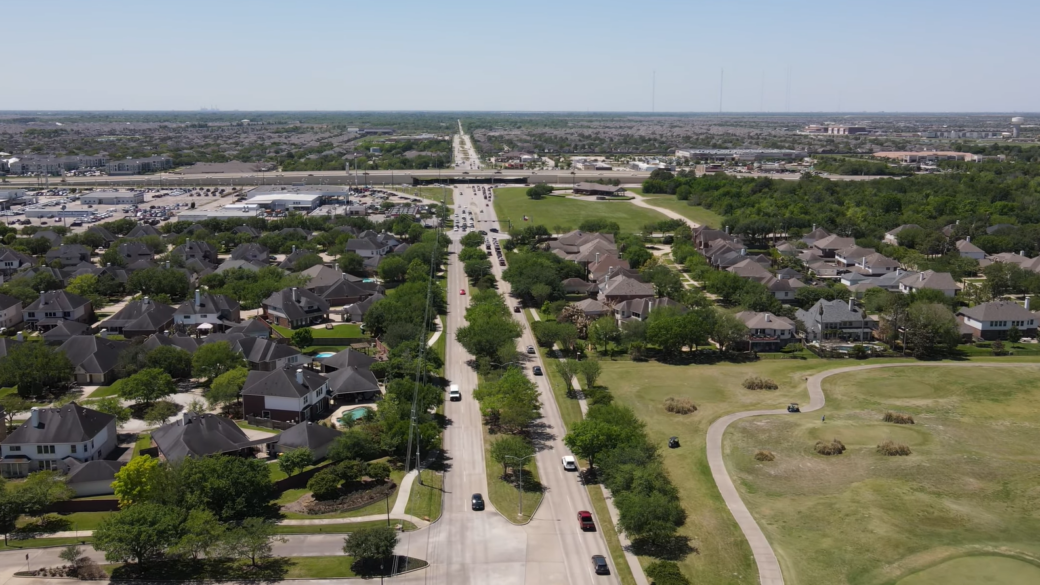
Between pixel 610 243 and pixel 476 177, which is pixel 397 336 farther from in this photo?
pixel 476 177

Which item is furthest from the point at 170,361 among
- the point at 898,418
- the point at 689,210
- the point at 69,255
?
the point at 689,210

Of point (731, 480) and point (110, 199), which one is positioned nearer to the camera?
point (731, 480)

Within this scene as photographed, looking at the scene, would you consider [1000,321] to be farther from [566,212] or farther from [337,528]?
[566,212]

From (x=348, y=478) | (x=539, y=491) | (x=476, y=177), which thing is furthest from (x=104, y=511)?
(x=476, y=177)

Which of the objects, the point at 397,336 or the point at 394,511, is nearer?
the point at 394,511

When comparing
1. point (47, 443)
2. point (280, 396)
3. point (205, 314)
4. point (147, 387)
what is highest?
point (205, 314)

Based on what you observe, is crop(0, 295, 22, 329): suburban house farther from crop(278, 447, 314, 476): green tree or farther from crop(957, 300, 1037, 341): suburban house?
crop(957, 300, 1037, 341): suburban house
